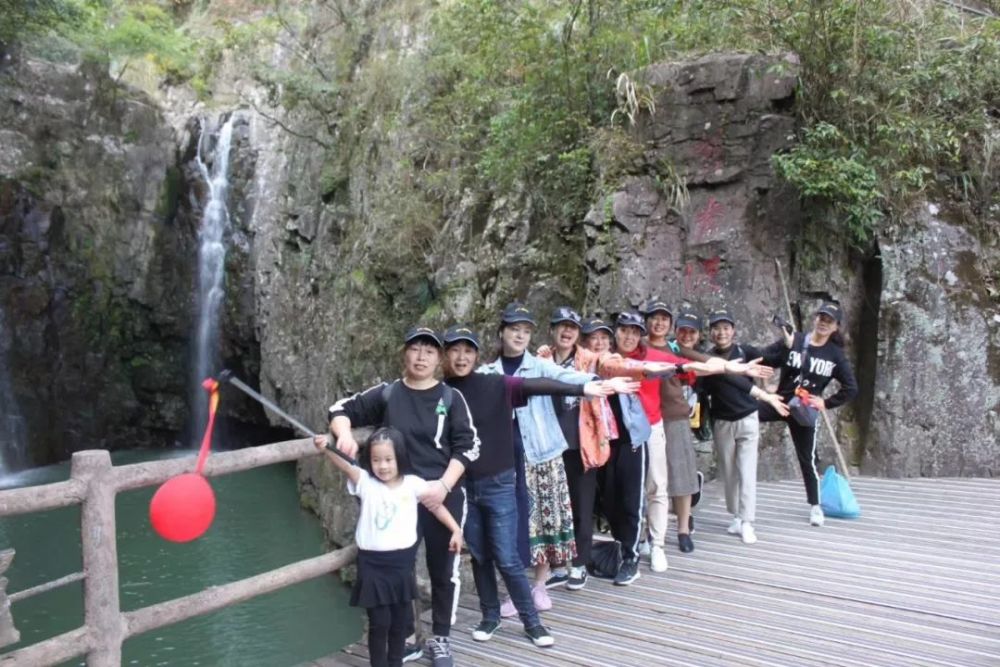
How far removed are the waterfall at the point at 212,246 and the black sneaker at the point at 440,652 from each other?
15949 millimetres

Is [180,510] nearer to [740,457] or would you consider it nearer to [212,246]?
[740,457]

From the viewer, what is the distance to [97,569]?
317 centimetres

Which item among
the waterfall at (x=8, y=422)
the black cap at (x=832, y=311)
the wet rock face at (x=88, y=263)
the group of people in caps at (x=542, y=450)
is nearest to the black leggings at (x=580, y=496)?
the group of people in caps at (x=542, y=450)

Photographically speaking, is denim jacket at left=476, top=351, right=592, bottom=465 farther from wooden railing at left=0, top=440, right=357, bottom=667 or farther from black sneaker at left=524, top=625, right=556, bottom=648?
wooden railing at left=0, top=440, right=357, bottom=667

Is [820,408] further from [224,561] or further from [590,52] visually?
[224,561]

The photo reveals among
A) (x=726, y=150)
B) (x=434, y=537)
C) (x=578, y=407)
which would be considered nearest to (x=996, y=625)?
(x=578, y=407)

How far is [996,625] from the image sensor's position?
432cm

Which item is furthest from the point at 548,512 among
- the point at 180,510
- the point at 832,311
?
the point at 832,311

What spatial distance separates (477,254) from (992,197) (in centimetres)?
556

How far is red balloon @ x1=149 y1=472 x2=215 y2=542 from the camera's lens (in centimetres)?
301

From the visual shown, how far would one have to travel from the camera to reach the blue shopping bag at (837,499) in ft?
20.9

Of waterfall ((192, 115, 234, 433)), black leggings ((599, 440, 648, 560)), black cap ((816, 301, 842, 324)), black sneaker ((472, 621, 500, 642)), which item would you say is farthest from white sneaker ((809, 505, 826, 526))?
waterfall ((192, 115, 234, 433))

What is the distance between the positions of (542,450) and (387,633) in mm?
1292

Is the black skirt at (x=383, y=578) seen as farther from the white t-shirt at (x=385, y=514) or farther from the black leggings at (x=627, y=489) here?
the black leggings at (x=627, y=489)
